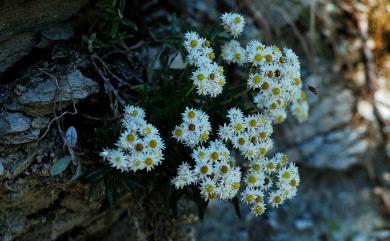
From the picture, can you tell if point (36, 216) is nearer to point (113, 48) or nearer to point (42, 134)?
point (42, 134)

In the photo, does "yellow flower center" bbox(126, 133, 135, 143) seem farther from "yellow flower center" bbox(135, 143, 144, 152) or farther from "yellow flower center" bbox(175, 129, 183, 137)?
"yellow flower center" bbox(175, 129, 183, 137)

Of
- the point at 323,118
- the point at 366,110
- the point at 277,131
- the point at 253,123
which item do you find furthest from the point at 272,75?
the point at 366,110

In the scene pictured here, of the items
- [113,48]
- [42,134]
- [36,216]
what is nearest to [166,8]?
[113,48]

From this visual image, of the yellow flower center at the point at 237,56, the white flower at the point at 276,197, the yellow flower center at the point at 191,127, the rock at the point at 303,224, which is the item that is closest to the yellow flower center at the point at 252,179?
the white flower at the point at 276,197

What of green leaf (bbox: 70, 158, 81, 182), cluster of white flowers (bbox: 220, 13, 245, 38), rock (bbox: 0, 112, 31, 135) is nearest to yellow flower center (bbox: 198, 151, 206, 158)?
green leaf (bbox: 70, 158, 81, 182)

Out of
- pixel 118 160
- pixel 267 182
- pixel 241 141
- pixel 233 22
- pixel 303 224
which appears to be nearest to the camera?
pixel 118 160

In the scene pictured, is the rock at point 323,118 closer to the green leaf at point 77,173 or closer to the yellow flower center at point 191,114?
the yellow flower center at point 191,114

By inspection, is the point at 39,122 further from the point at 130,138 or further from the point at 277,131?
the point at 277,131
